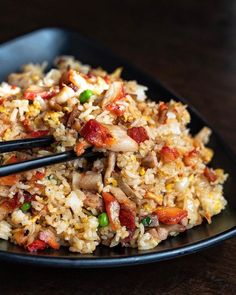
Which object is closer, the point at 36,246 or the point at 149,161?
the point at 36,246

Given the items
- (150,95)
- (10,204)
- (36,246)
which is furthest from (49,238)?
(150,95)

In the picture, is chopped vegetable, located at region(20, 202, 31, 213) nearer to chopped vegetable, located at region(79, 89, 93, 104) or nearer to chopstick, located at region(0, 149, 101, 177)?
chopstick, located at region(0, 149, 101, 177)

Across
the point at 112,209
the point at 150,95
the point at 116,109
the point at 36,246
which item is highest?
the point at 116,109

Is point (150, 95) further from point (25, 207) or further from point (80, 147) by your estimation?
point (25, 207)

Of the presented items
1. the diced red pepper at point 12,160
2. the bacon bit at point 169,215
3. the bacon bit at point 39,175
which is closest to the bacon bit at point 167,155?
the bacon bit at point 169,215

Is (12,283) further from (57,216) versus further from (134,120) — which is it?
(134,120)

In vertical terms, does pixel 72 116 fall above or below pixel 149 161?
above

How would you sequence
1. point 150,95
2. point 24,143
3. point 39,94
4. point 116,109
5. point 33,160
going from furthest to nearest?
point 150,95
point 39,94
point 116,109
point 24,143
point 33,160

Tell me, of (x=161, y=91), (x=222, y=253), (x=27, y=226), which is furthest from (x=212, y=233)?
(x=161, y=91)
